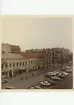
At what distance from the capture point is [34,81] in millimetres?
1583

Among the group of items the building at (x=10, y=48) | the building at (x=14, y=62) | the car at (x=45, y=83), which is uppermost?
the building at (x=10, y=48)

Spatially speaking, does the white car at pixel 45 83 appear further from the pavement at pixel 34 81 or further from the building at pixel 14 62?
the building at pixel 14 62

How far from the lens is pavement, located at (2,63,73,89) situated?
1.58 meters

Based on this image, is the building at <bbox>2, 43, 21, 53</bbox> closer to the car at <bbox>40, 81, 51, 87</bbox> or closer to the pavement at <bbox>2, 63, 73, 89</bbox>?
the pavement at <bbox>2, 63, 73, 89</bbox>

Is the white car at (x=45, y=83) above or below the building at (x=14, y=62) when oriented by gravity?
below

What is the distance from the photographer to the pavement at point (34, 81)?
1578 millimetres

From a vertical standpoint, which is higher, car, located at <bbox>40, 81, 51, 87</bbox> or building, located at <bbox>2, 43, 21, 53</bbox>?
building, located at <bbox>2, 43, 21, 53</bbox>

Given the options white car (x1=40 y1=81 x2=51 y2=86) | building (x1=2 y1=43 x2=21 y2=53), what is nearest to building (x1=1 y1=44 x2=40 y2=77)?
building (x1=2 y1=43 x2=21 y2=53)

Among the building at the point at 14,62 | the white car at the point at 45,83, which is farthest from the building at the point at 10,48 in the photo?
the white car at the point at 45,83

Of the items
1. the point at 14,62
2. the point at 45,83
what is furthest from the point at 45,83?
the point at 14,62
